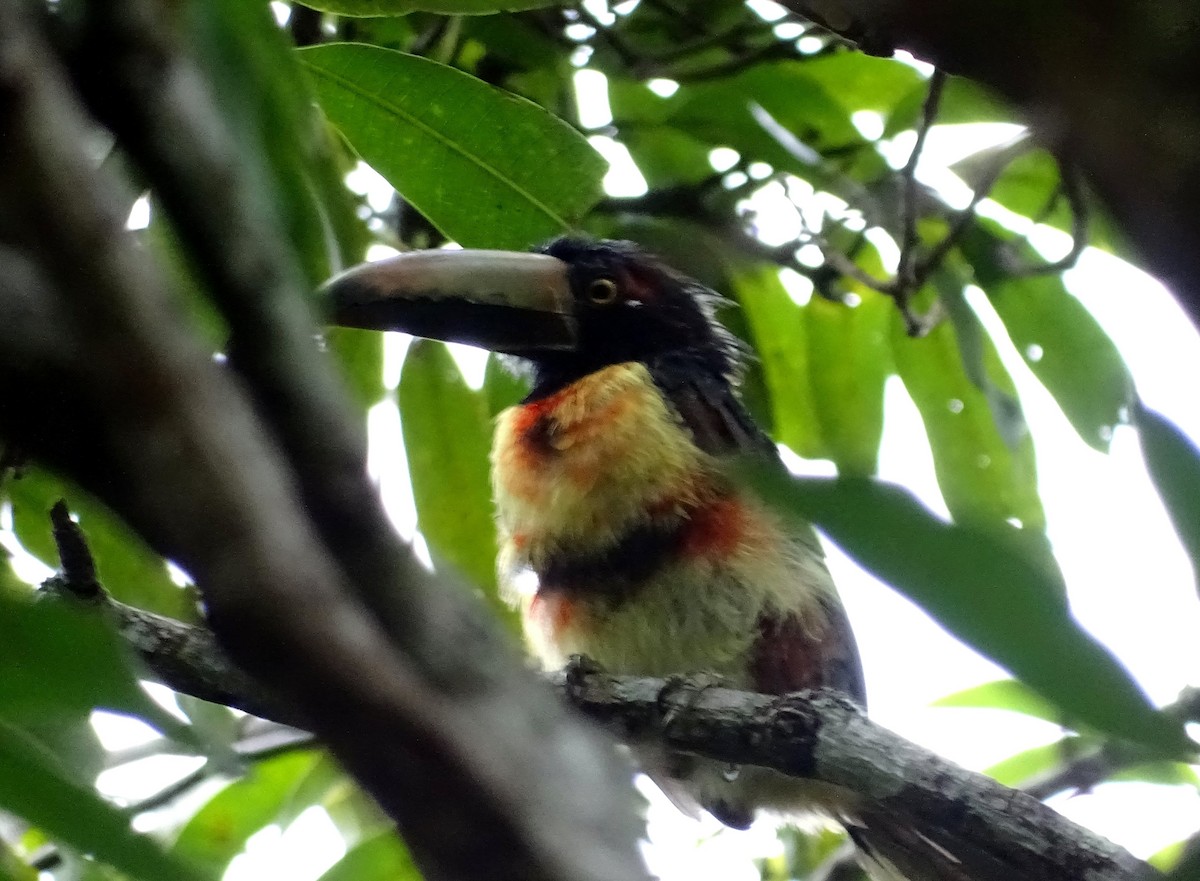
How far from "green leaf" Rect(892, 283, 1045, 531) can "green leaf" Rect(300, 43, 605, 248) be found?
2.10 feet

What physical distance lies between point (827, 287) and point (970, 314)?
0.28m

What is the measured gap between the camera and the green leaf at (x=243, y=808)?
179 cm

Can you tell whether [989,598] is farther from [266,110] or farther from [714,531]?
[714,531]

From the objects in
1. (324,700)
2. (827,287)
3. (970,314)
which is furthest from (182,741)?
(827,287)

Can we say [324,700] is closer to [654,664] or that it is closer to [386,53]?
[386,53]

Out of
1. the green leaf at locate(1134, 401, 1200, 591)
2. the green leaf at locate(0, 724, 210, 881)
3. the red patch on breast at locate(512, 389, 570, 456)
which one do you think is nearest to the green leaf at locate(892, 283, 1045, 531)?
the red patch on breast at locate(512, 389, 570, 456)

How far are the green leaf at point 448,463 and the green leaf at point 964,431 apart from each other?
680 mm

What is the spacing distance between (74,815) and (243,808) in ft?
4.23

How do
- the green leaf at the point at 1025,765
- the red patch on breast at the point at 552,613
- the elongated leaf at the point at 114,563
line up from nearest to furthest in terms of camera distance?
the elongated leaf at the point at 114,563 → the red patch on breast at the point at 552,613 → the green leaf at the point at 1025,765

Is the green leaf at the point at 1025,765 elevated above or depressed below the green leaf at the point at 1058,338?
below

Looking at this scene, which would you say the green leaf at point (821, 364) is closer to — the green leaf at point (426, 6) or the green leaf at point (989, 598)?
the green leaf at point (426, 6)

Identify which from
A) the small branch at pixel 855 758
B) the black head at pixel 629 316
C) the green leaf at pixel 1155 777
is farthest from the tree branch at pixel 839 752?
the black head at pixel 629 316

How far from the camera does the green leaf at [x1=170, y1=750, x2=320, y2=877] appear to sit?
5.88ft

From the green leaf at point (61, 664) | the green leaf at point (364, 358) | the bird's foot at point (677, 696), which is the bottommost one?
the green leaf at point (61, 664)
